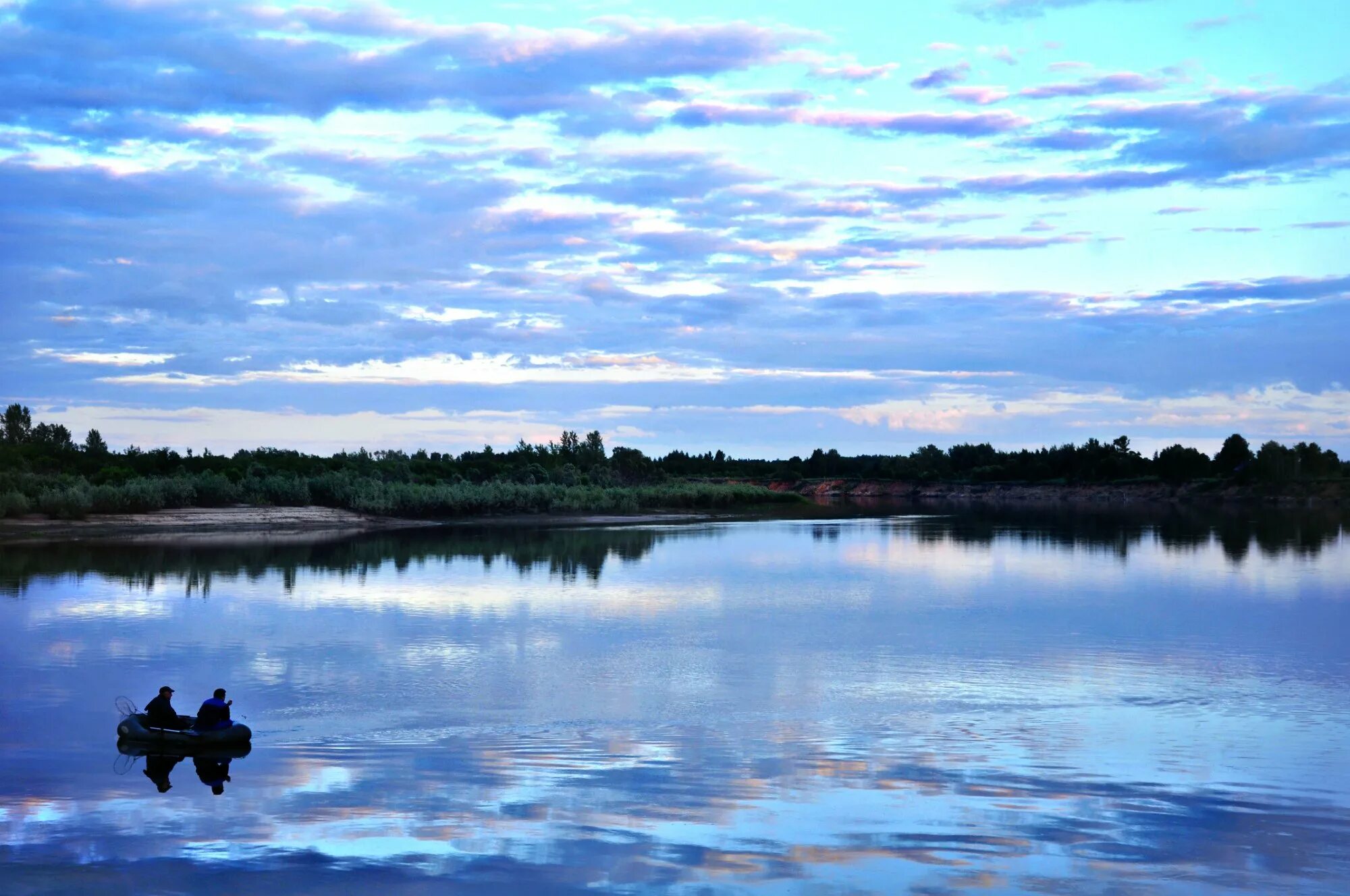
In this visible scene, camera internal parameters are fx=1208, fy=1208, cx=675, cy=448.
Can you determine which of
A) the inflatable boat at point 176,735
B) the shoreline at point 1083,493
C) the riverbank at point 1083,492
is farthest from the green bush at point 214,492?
the shoreline at point 1083,493

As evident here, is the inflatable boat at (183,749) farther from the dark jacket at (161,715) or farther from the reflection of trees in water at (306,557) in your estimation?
the reflection of trees in water at (306,557)

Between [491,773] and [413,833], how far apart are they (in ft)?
6.64

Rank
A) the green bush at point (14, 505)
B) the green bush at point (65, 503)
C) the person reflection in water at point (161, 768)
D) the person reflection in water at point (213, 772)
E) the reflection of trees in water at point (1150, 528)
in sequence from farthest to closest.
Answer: the reflection of trees in water at point (1150, 528), the green bush at point (65, 503), the green bush at point (14, 505), the person reflection in water at point (161, 768), the person reflection in water at point (213, 772)

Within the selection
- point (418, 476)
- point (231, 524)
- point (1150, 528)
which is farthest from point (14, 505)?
→ point (1150, 528)

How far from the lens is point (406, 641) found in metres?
22.0

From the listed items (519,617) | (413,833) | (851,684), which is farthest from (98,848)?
(519,617)

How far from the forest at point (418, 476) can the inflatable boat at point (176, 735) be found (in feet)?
118

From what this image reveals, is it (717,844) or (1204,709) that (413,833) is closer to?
(717,844)

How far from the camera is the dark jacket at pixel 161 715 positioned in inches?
546

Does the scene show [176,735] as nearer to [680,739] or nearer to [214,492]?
[680,739]

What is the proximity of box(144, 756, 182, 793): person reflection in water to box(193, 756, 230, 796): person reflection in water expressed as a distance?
0.24 metres

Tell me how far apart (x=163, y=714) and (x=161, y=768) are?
803 mm

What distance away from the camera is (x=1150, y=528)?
66438 millimetres

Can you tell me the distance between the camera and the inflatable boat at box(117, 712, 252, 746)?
1369cm
